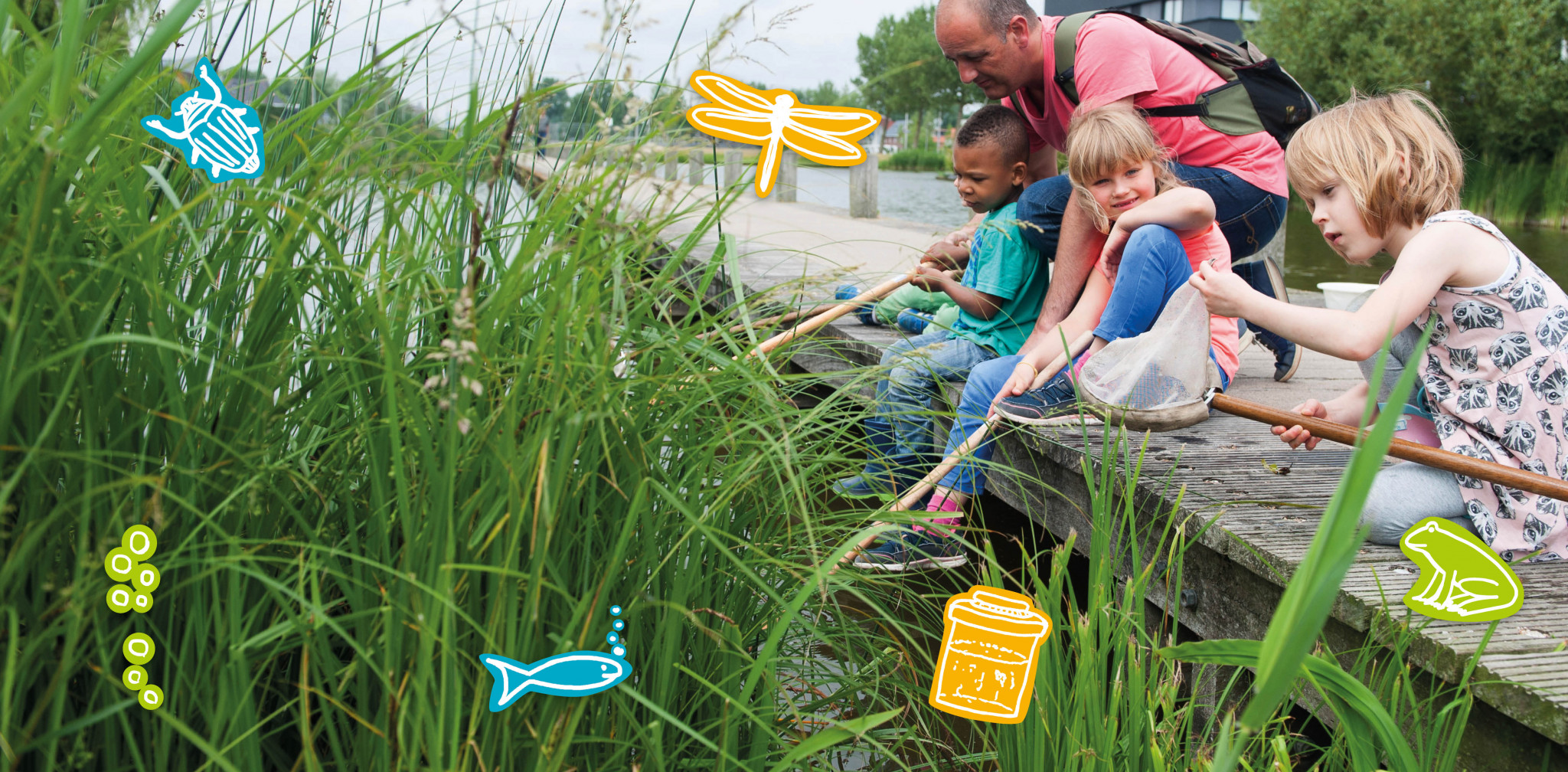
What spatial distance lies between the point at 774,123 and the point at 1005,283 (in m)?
1.73

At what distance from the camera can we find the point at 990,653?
1.26 meters

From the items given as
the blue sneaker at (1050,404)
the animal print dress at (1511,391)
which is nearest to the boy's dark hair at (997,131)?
the blue sneaker at (1050,404)

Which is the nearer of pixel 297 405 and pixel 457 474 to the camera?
pixel 457 474

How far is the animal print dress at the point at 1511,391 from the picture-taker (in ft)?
5.66

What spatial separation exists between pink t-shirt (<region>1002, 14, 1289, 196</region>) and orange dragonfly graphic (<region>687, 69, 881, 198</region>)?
4.96ft

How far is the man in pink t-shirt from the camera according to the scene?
282 cm

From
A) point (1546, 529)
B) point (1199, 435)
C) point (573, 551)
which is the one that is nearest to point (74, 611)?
point (573, 551)

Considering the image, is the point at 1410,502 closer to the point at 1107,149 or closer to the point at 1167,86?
the point at 1107,149

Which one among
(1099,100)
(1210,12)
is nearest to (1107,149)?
(1099,100)

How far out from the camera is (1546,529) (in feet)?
5.60

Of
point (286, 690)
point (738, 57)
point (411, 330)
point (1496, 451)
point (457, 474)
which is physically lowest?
point (286, 690)

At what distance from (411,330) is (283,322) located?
0.15m

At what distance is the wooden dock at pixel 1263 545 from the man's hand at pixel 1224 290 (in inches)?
11.2

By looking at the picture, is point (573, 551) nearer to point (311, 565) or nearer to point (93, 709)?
point (311, 565)
